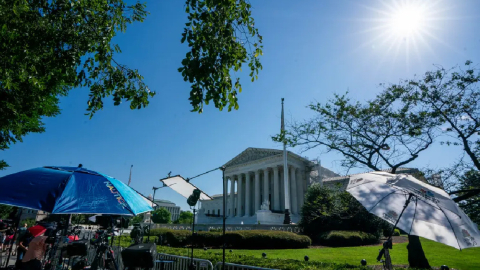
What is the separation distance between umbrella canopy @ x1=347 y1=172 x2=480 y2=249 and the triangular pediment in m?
43.8

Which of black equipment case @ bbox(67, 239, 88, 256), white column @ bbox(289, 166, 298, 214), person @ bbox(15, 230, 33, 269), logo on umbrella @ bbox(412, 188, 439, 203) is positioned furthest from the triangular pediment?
black equipment case @ bbox(67, 239, 88, 256)

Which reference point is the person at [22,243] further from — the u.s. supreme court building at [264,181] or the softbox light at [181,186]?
the u.s. supreme court building at [264,181]

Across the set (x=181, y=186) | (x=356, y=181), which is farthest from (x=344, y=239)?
(x=356, y=181)

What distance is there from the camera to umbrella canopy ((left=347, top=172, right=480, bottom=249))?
3818 mm

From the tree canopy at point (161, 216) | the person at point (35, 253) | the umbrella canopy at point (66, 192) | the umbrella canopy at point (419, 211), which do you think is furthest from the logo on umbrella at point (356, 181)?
the tree canopy at point (161, 216)

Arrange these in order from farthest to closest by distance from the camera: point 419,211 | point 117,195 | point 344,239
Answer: point 344,239, point 117,195, point 419,211

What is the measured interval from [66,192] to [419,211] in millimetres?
5864

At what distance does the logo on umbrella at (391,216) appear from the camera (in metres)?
4.16

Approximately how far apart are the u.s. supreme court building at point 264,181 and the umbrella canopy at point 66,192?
39522 millimetres

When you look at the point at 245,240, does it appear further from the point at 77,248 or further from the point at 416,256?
the point at 77,248

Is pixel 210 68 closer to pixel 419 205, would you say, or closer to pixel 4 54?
pixel 419 205

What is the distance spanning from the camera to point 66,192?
4230mm

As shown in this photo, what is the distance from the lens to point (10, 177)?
176 inches

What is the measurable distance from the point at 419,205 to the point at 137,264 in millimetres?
4600
